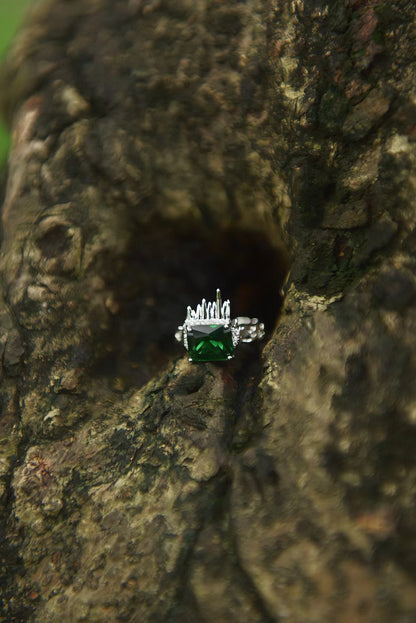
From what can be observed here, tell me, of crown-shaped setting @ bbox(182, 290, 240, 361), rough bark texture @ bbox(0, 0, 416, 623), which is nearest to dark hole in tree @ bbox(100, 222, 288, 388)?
rough bark texture @ bbox(0, 0, 416, 623)

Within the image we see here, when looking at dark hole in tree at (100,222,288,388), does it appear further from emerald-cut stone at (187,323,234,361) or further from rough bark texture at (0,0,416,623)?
emerald-cut stone at (187,323,234,361)

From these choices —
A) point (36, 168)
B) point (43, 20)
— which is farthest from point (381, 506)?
point (43, 20)

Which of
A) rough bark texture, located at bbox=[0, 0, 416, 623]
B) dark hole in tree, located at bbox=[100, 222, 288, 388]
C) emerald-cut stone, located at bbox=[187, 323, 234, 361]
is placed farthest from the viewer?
dark hole in tree, located at bbox=[100, 222, 288, 388]

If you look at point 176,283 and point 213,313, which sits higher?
point 176,283

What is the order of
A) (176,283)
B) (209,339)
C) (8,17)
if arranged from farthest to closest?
(8,17)
(176,283)
(209,339)

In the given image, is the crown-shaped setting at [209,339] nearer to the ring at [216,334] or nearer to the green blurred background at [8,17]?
the ring at [216,334]

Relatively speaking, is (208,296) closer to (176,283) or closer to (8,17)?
(176,283)

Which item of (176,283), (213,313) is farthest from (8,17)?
(213,313)

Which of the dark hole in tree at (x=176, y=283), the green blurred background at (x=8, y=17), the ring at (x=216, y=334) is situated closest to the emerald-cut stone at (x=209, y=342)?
the ring at (x=216, y=334)
